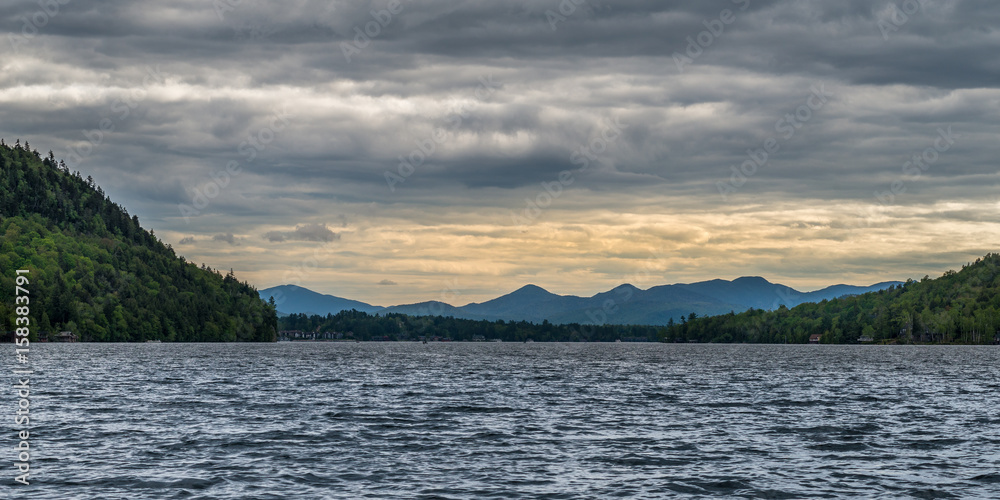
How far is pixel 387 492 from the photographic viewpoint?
117ft

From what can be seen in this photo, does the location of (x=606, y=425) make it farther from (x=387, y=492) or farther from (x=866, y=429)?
(x=387, y=492)

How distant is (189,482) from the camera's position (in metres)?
36.8

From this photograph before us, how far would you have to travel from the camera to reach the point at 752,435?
52.8m

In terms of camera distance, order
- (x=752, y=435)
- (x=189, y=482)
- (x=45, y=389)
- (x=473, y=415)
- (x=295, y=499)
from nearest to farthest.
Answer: (x=295, y=499) → (x=189, y=482) → (x=752, y=435) → (x=473, y=415) → (x=45, y=389)

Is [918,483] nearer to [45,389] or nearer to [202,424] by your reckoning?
[202,424]

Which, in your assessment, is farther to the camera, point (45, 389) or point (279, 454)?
point (45, 389)

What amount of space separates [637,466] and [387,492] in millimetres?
12515

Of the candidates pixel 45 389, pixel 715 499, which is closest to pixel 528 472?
pixel 715 499

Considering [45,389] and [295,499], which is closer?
[295,499]

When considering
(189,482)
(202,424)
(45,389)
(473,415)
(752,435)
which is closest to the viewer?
(189,482)

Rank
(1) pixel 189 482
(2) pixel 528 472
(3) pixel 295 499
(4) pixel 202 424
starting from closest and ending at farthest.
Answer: (3) pixel 295 499, (1) pixel 189 482, (2) pixel 528 472, (4) pixel 202 424

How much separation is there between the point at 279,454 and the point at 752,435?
1077 inches

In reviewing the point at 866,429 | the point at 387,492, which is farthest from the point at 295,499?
the point at 866,429

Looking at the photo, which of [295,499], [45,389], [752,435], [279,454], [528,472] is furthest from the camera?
[45,389]
